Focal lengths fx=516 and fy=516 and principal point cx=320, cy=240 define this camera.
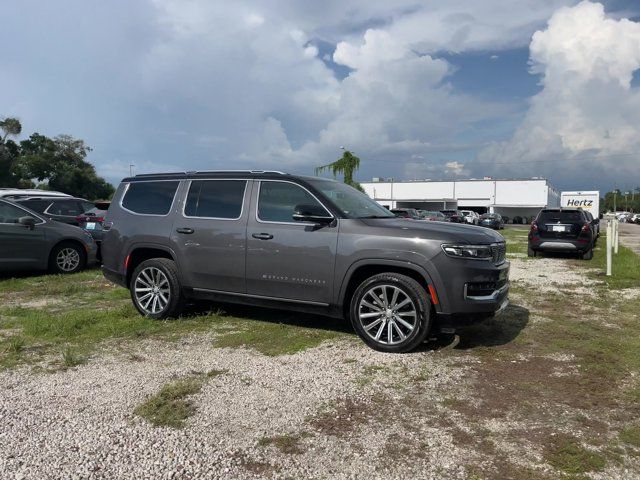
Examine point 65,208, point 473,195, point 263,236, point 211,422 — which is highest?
point 473,195

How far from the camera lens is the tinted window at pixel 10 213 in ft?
32.1

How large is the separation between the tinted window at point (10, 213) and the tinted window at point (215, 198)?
5431 millimetres

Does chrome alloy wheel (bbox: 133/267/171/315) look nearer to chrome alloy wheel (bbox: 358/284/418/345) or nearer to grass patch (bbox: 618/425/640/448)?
chrome alloy wheel (bbox: 358/284/418/345)

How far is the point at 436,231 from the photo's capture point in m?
5.09

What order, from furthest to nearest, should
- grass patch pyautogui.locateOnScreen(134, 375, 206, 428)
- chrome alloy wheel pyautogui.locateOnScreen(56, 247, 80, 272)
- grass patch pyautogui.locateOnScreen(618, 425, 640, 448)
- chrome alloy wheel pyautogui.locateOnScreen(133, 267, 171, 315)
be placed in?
1. chrome alloy wheel pyautogui.locateOnScreen(56, 247, 80, 272)
2. chrome alloy wheel pyautogui.locateOnScreen(133, 267, 171, 315)
3. grass patch pyautogui.locateOnScreen(134, 375, 206, 428)
4. grass patch pyautogui.locateOnScreen(618, 425, 640, 448)

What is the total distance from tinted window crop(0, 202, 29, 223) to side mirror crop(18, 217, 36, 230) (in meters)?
0.09

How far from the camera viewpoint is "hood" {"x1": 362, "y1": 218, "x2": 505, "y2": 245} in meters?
5.03

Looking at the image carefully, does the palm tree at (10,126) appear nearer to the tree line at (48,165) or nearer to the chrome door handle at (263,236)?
the tree line at (48,165)

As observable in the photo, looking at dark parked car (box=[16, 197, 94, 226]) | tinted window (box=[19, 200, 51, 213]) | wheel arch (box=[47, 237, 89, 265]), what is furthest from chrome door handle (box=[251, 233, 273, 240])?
tinted window (box=[19, 200, 51, 213])

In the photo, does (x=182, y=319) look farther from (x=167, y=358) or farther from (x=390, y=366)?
(x=390, y=366)

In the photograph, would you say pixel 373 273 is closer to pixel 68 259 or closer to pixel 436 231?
pixel 436 231

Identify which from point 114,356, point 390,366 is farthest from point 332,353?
point 114,356

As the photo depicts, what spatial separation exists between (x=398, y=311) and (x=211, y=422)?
7.41 ft

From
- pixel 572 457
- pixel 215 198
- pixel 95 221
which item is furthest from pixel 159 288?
pixel 95 221
